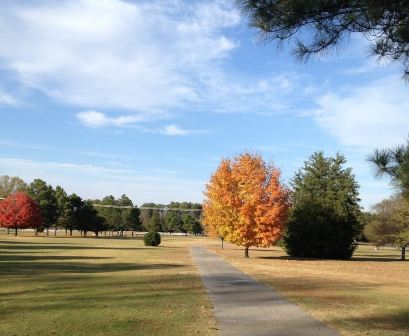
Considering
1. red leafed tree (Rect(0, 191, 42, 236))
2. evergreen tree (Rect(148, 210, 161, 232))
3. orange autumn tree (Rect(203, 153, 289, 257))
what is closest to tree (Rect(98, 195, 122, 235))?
evergreen tree (Rect(148, 210, 161, 232))

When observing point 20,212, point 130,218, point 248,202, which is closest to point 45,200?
point 20,212

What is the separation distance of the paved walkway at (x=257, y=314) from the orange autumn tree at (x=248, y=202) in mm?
22153

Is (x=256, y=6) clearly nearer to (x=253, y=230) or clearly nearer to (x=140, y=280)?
(x=140, y=280)

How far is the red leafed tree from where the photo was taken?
3344 inches

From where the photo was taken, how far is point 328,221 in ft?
160

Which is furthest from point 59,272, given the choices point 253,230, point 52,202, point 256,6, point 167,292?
point 52,202

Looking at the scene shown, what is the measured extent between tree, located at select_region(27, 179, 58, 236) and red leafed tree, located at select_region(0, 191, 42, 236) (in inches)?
191

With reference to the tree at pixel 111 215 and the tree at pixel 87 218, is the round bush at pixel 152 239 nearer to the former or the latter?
the tree at pixel 87 218

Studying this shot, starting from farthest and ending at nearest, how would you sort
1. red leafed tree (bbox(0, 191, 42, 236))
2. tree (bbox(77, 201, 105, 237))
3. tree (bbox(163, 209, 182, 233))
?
tree (bbox(163, 209, 182, 233))
tree (bbox(77, 201, 105, 237))
red leafed tree (bbox(0, 191, 42, 236))

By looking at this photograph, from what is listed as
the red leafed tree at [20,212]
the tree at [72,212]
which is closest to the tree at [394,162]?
the red leafed tree at [20,212]

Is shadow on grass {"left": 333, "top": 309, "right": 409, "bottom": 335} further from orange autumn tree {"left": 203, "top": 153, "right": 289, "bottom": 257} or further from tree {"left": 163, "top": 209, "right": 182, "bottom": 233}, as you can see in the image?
tree {"left": 163, "top": 209, "right": 182, "bottom": 233}

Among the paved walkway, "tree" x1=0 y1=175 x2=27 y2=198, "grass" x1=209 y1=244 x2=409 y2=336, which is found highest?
"tree" x1=0 y1=175 x2=27 y2=198

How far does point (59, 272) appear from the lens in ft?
72.3

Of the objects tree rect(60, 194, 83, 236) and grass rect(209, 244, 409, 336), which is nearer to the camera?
grass rect(209, 244, 409, 336)
